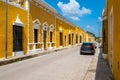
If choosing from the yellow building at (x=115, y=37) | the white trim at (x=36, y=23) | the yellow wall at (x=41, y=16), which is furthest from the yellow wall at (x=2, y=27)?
the yellow building at (x=115, y=37)

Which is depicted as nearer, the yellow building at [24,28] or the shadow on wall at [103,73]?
the shadow on wall at [103,73]

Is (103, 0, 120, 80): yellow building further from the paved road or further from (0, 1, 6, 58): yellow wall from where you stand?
(0, 1, 6, 58): yellow wall

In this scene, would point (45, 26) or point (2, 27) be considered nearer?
point (2, 27)

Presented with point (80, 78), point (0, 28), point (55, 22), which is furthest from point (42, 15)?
point (80, 78)

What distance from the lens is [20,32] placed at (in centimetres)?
2094

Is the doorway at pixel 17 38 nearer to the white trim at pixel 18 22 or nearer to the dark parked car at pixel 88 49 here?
the white trim at pixel 18 22

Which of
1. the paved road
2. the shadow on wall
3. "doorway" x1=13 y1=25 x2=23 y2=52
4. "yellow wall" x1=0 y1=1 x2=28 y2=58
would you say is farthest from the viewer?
"doorway" x1=13 y1=25 x2=23 y2=52

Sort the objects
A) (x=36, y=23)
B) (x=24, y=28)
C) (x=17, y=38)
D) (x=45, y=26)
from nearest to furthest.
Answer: (x=17, y=38)
(x=24, y=28)
(x=36, y=23)
(x=45, y=26)

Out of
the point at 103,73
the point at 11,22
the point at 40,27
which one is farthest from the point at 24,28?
the point at 103,73

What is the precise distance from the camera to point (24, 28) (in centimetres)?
2202

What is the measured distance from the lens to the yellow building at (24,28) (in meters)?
17.5

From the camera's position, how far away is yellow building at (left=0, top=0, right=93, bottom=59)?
17459 mm

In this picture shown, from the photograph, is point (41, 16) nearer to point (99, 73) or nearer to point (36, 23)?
point (36, 23)

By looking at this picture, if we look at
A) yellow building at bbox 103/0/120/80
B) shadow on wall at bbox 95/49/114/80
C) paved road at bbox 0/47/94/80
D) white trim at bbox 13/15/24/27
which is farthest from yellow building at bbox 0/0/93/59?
yellow building at bbox 103/0/120/80
